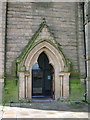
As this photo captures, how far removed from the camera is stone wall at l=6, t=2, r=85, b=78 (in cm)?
1071

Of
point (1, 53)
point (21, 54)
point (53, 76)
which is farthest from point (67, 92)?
point (1, 53)

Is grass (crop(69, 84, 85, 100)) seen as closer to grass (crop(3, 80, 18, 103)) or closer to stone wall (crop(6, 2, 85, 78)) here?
stone wall (crop(6, 2, 85, 78))

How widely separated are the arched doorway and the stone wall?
1.99 meters

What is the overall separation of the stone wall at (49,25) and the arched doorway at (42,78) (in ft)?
6.53

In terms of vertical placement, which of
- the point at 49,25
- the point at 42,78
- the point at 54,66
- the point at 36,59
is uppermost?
the point at 49,25

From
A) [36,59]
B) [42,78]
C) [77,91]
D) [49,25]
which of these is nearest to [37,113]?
[36,59]

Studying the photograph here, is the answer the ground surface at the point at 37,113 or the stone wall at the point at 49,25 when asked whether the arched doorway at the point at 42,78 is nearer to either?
the stone wall at the point at 49,25

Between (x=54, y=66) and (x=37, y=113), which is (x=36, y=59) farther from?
(x=37, y=113)

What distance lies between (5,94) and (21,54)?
2.28m

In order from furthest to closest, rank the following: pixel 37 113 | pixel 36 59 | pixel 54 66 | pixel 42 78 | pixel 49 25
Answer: pixel 42 78 → pixel 49 25 → pixel 54 66 → pixel 36 59 → pixel 37 113

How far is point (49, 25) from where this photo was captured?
1120 cm

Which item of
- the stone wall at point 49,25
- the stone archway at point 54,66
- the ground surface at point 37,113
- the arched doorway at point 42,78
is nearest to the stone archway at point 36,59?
the stone archway at point 54,66

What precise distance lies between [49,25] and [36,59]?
83.1 inches

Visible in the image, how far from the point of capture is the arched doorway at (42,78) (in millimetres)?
13102
